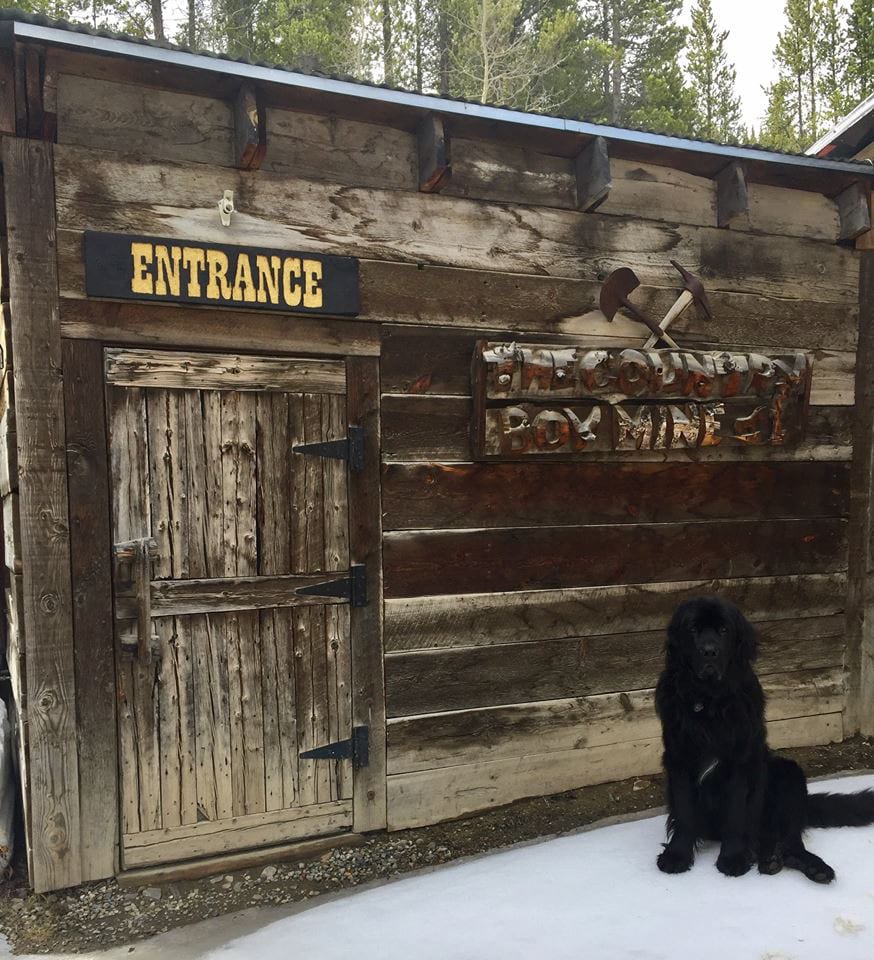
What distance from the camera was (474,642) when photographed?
13.5 feet

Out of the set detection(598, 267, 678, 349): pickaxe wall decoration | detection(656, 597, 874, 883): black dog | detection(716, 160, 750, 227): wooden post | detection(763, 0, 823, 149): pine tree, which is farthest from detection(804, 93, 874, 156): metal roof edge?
detection(763, 0, 823, 149): pine tree

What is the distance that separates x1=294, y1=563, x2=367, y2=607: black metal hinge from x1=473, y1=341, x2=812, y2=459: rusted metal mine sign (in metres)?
0.88

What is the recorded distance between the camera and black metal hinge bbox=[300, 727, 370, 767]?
12.4 ft

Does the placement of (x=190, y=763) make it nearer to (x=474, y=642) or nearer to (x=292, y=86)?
(x=474, y=642)

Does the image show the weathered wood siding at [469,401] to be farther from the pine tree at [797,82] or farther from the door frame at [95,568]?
the pine tree at [797,82]

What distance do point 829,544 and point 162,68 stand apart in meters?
4.72

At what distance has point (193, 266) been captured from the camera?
3.47 m

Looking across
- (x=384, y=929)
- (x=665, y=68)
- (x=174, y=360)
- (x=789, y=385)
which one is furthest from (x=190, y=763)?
(x=665, y=68)

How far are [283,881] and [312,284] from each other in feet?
9.36

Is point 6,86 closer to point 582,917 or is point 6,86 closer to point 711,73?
point 582,917

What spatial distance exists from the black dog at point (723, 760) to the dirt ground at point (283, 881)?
1130 millimetres

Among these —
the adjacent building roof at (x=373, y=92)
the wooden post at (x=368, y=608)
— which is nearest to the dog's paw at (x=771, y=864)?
the wooden post at (x=368, y=608)

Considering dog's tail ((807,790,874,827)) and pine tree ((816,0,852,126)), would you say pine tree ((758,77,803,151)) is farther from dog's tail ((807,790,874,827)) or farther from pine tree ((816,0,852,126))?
dog's tail ((807,790,874,827))

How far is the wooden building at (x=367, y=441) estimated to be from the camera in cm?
333
